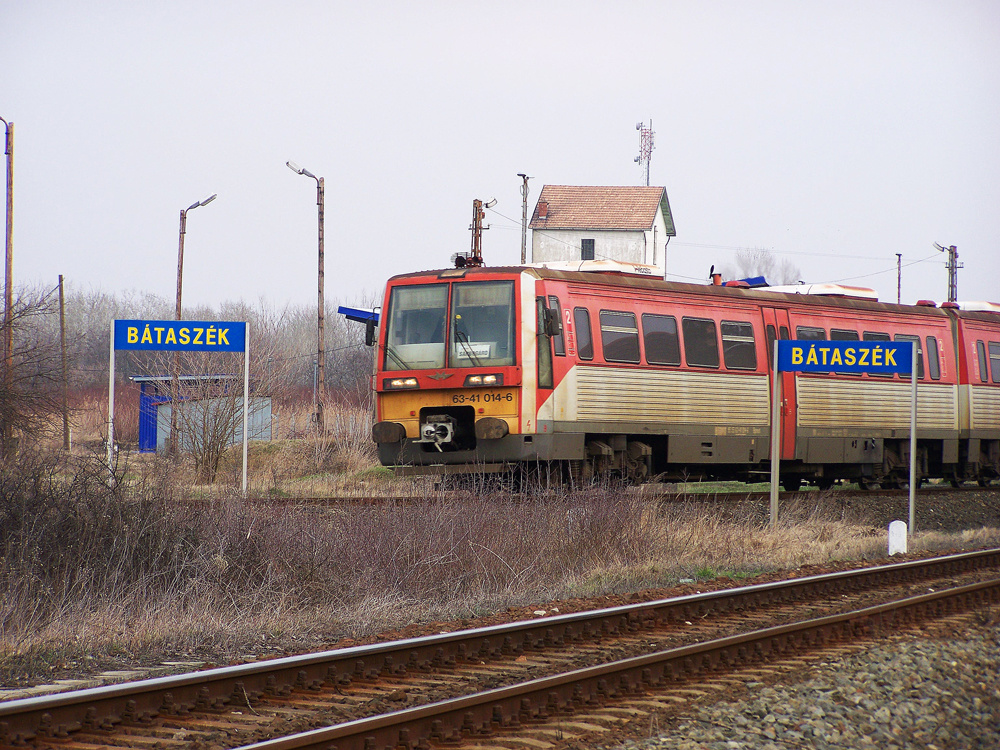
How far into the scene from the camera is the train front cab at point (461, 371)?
45.6 ft

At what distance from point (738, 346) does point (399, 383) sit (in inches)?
214

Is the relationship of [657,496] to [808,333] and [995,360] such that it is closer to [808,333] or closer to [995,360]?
[808,333]

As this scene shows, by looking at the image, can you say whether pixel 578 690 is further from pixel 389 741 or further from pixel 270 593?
pixel 270 593

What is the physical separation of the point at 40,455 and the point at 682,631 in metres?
5.74

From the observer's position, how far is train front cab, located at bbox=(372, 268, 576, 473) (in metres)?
13.9

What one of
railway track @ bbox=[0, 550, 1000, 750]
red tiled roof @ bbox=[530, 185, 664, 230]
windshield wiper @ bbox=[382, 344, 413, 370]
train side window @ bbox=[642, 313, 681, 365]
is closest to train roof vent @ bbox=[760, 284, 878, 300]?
train side window @ bbox=[642, 313, 681, 365]

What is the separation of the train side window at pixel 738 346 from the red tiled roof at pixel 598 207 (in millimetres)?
48173

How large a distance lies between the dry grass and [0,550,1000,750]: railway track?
3.76ft

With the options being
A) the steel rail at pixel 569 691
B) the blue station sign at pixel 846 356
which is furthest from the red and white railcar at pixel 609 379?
the steel rail at pixel 569 691

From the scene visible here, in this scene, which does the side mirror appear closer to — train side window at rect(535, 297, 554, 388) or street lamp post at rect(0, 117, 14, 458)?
train side window at rect(535, 297, 554, 388)

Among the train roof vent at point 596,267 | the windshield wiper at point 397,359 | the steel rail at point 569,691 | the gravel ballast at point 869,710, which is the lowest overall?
the gravel ballast at point 869,710


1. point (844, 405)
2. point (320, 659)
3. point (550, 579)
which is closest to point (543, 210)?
point (844, 405)

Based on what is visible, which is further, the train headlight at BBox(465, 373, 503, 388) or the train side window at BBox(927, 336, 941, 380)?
the train side window at BBox(927, 336, 941, 380)

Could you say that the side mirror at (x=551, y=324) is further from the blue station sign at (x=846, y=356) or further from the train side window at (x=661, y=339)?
the blue station sign at (x=846, y=356)
